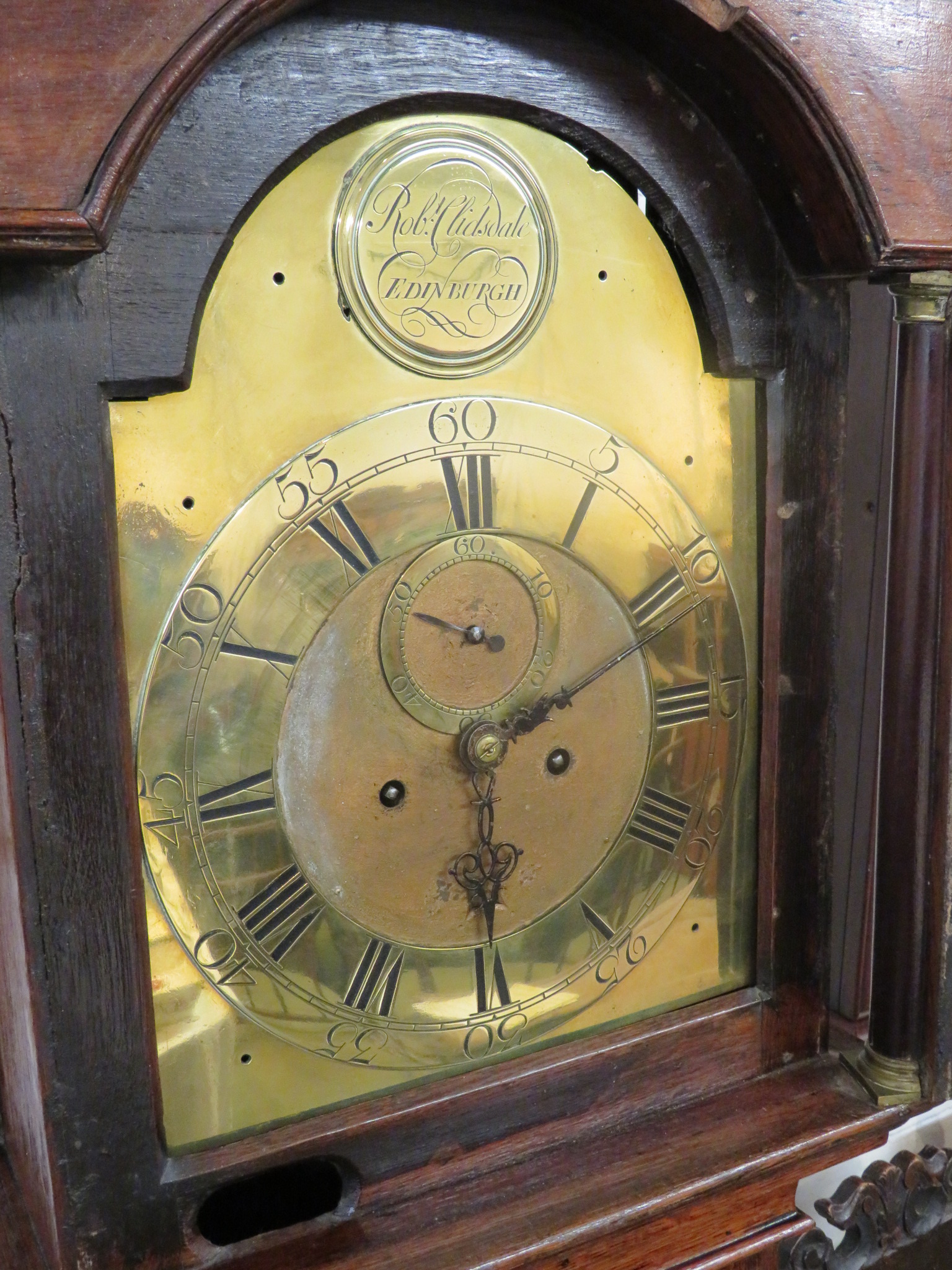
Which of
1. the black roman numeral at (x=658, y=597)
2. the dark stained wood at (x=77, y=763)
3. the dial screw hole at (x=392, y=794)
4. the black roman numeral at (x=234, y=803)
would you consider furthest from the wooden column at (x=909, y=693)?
the dark stained wood at (x=77, y=763)

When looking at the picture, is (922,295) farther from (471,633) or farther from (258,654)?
(258,654)

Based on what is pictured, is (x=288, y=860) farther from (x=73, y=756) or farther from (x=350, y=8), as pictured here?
Answer: (x=350, y=8)

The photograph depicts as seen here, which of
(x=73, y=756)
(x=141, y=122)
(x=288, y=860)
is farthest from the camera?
(x=288, y=860)

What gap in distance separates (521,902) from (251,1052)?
283 mm

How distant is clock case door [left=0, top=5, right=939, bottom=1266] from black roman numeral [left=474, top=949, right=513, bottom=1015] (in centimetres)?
6

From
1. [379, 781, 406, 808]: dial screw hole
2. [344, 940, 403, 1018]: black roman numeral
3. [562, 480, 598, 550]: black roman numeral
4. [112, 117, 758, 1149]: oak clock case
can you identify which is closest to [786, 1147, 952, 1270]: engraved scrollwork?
[112, 117, 758, 1149]: oak clock case

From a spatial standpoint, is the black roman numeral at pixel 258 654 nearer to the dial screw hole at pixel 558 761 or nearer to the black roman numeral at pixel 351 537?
the black roman numeral at pixel 351 537

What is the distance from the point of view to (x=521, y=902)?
113 cm

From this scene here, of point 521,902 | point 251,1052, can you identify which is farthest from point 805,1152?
point 251,1052

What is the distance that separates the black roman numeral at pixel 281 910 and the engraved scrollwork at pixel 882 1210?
2.01ft

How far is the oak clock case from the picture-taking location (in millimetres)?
965

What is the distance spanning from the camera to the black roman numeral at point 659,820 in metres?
1.19

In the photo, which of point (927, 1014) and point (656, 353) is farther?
point (927, 1014)

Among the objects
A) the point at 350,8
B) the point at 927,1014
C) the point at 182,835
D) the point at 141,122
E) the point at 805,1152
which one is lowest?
the point at 805,1152
